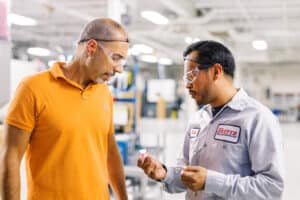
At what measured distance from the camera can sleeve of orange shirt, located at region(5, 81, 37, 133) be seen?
162 centimetres

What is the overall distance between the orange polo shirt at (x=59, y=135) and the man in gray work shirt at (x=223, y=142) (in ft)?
0.86

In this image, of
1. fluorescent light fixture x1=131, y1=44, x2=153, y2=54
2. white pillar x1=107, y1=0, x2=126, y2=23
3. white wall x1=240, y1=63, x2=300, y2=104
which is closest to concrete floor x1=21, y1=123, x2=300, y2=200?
white pillar x1=107, y1=0, x2=126, y2=23

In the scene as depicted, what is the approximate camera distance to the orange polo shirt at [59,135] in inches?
65.7

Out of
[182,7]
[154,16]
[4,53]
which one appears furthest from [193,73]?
[154,16]

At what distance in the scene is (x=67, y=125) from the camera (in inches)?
67.7

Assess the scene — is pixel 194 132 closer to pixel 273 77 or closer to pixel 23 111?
pixel 23 111

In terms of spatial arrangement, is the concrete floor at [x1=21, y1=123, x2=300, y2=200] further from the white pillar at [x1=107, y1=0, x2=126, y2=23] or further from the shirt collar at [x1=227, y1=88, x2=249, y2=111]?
the white pillar at [x1=107, y1=0, x2=126, y2=23]

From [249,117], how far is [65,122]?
2.58ft

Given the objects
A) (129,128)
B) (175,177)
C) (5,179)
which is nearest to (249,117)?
(175,177)

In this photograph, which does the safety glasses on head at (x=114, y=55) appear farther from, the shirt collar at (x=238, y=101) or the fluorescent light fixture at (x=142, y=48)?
the fluorescent light fixture at (x=142, y=48)

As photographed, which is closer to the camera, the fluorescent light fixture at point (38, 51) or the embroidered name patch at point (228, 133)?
the embroidered name patch at point (228, 133)

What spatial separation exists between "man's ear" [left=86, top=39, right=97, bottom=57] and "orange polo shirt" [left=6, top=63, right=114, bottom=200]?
160 mm

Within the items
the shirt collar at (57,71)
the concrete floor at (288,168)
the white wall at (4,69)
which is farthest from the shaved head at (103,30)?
the concrete floor at (288,168)

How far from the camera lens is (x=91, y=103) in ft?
6.08
